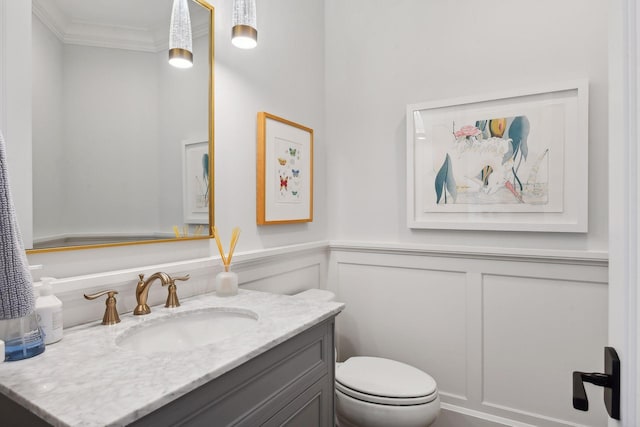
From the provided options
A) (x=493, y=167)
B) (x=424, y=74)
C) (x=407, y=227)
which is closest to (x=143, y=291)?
(x=407, y=227)

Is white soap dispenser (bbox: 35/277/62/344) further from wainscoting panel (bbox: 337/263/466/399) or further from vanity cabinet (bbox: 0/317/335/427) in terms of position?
wainscoting panel (bbox: 337/263/466/399)

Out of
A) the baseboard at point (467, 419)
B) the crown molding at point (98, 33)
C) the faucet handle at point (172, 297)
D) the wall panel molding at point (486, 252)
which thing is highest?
the crown molding at point (98, 33)

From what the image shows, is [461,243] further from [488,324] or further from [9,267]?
[9,267]

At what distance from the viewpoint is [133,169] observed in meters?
1.16

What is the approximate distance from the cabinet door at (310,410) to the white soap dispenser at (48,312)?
0.53m

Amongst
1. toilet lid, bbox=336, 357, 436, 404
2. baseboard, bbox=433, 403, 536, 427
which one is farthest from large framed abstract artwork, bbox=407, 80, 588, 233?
baseboard, bbox=433, 403, 536, 427

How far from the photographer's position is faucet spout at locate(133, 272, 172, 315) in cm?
108

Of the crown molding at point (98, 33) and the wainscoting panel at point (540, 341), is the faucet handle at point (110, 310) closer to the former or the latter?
the crown molding at point (98, 33)

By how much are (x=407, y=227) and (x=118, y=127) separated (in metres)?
1.43

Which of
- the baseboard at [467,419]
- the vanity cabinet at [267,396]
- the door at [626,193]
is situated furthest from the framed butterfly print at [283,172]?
the door at [626,193]

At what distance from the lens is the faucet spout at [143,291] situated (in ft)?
3.56

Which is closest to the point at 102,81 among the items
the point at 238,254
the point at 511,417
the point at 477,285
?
the point at 238,254

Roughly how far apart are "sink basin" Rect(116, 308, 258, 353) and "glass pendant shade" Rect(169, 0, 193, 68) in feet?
2.83

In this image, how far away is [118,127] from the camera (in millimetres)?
1116
